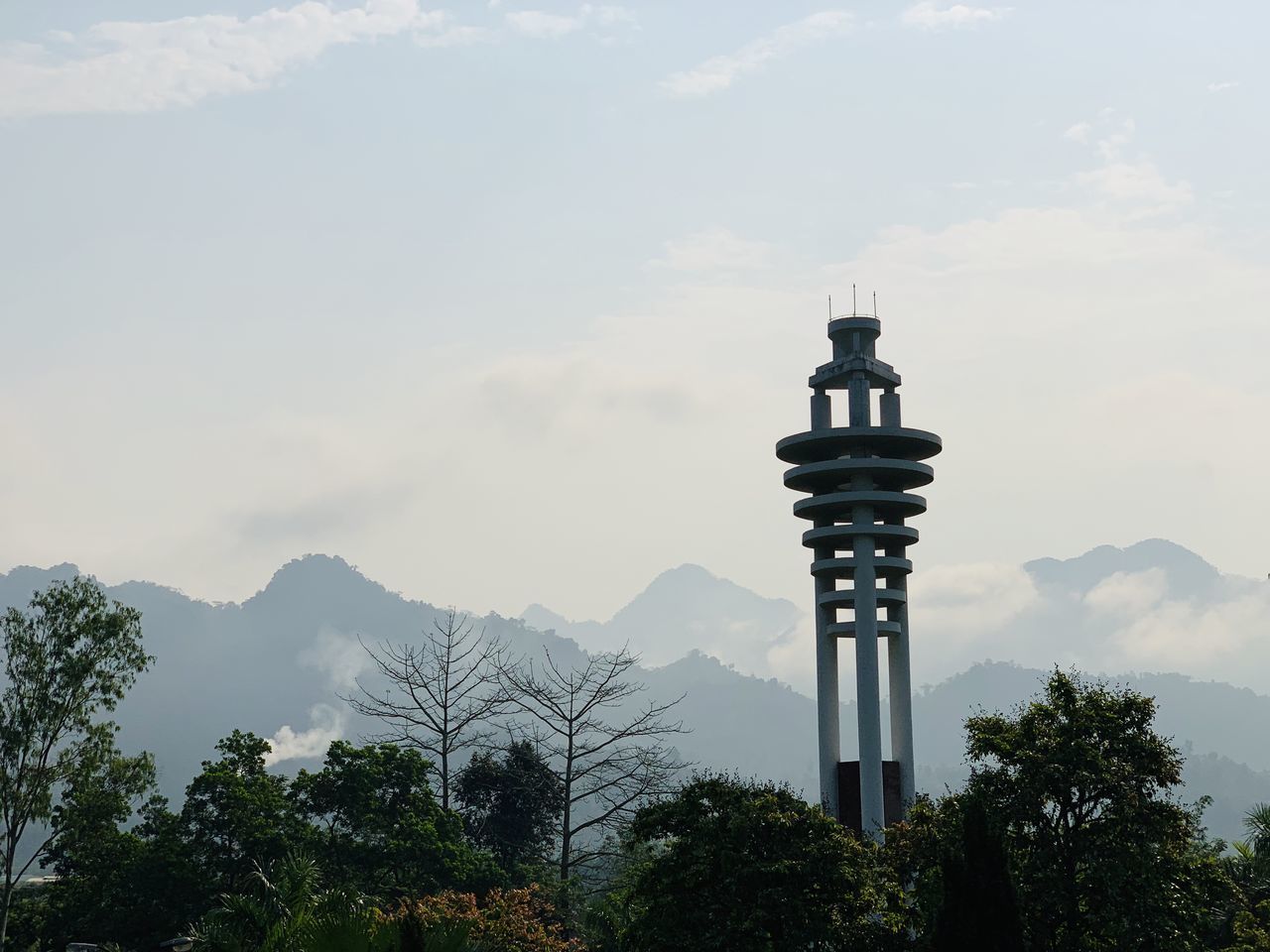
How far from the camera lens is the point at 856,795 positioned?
6091 centimetres

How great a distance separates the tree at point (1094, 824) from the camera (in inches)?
1359

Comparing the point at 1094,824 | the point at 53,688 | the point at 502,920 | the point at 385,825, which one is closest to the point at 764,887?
the point at 1094,824

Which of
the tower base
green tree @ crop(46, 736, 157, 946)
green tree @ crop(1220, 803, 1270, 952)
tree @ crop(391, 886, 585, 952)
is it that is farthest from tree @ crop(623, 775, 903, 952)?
green tree @ crop(46, 736, 157, 946)

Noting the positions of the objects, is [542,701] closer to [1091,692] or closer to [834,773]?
[834,773]

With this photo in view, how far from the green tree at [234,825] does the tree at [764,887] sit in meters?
27.4

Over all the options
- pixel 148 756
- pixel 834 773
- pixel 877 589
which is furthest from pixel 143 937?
pixel 877 589

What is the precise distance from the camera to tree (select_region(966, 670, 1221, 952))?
1359 inches

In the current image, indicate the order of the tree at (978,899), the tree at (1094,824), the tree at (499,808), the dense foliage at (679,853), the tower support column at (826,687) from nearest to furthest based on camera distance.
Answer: the tree at (978,899) → the dense foliage at (679,853) → the tree at (1094,824) → the tower support column at (826,687) → the tree at (499,808)

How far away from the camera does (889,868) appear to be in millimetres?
39344

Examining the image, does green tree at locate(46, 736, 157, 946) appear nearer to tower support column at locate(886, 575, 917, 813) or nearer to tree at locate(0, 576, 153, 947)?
tree at locate(0, 576, 153, 947)

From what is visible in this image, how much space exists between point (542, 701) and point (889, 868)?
23.6m

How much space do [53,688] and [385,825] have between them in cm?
1613

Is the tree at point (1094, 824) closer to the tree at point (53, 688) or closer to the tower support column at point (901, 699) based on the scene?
the tower support column at point (901, 699)

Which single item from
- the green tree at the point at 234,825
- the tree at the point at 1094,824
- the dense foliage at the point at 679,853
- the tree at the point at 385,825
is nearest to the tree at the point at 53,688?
the dense foliage at the point at 679,853
